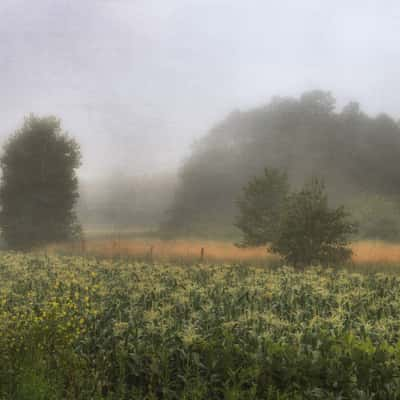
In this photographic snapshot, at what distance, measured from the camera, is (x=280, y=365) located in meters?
7.18

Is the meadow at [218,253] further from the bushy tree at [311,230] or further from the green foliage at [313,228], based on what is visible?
the green foliage at [313,228]

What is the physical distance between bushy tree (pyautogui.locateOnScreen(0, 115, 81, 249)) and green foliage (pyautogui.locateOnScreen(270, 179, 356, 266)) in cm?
1921

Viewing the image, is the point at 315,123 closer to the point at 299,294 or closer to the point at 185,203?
the point at 185,203

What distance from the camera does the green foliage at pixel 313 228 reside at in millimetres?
19406

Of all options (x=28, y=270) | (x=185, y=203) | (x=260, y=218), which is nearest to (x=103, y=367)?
(x=28, y=270)

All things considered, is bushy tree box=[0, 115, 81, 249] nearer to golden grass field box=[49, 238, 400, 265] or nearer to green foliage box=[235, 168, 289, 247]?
golden grass field box=[49, 238, 400, 265]

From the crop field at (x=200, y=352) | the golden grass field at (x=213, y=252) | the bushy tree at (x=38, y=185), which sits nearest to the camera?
the crop field at (x=200, y=352)

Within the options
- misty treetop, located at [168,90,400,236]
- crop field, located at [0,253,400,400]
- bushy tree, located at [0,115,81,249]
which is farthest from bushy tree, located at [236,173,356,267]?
misty treetop, located at [168,90,400,236]

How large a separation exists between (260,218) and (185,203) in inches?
1230

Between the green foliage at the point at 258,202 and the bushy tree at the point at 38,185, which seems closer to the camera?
the green foliage at the point at 258,202

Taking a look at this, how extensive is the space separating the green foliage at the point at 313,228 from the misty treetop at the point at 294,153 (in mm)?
34172

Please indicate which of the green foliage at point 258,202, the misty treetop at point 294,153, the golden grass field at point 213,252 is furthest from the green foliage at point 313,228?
the misty treetop at point 294,153

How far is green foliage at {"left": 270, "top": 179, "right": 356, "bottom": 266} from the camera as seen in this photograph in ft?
63.7

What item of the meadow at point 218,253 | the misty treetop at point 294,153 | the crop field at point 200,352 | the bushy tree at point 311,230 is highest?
the misty treetop at point 294,153
